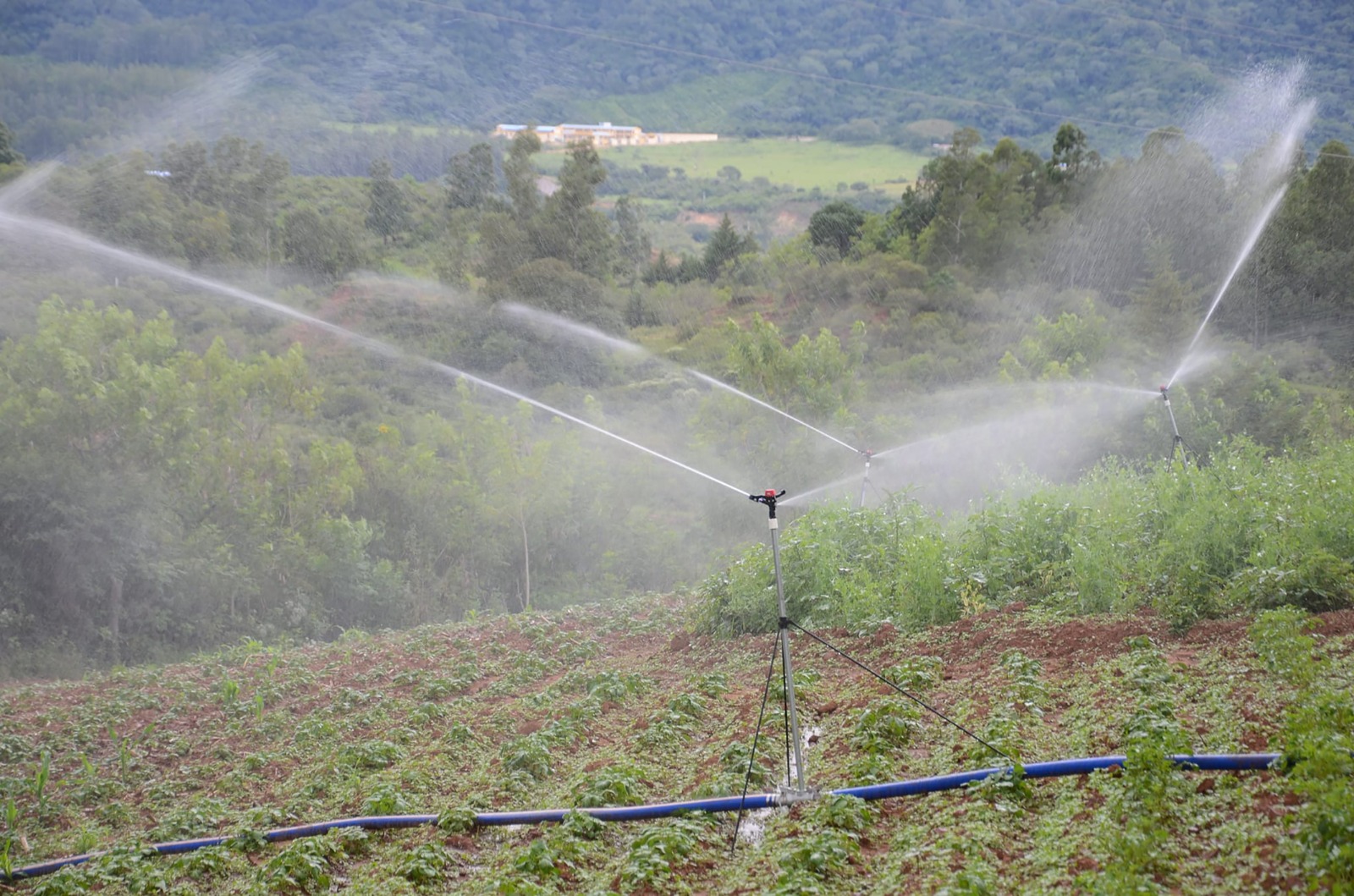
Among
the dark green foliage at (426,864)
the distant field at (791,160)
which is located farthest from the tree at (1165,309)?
the distant field at (791,160)

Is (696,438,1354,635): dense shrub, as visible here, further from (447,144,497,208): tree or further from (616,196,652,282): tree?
(447,144,497,208): tree

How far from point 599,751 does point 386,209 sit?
49.0m

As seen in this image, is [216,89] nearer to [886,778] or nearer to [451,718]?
[451,718]

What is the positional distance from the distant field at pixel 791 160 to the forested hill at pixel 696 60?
2.66m

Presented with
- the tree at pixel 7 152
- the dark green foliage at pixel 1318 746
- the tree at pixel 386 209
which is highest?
the tree at pixel 7 152

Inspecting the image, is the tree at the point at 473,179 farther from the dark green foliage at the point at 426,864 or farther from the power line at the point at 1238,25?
the dark green foliage at the point at 426,864

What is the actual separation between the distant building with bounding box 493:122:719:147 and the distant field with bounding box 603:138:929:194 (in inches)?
51.9

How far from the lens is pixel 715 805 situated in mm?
6188

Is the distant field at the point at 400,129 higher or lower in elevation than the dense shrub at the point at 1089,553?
higher

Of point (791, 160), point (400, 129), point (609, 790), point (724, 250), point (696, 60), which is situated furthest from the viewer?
point (696, 60)

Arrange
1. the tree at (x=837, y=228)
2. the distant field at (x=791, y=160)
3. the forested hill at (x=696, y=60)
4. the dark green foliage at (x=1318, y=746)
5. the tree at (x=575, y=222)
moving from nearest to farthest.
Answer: the dark green foliage at (x=1318, y=746) < the tree at (x=575, y=222) < the tree at (x=837, y=228) < the forested hill at (x=696, y=60) < the distant field at (x=791, y=160)

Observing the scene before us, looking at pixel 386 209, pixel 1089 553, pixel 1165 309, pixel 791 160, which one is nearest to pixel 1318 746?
pixel 1089 553

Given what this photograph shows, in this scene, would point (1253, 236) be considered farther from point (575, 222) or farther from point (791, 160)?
point (791, 160)

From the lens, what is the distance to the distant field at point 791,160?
257 feet
